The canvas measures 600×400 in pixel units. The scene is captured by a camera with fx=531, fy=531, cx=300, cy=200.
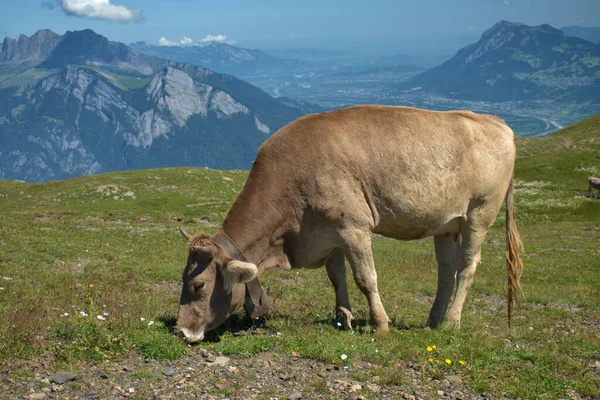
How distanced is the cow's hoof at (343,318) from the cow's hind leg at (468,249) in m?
1.92

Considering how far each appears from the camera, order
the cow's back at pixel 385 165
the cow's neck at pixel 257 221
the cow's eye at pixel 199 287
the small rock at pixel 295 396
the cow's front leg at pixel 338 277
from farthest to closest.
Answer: the cow's front leg at pixel 338 277
the cow's neck at pixel 257 221
the cow's back at pixel 385 165
the cow's eye at pixel 199 287
the small rock at pixel 295 396

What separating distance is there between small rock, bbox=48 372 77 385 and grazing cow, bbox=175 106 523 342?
195 centimetres

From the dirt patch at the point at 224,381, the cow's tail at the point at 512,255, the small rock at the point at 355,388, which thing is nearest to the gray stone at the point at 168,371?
the dirt patch at the point at 224,381

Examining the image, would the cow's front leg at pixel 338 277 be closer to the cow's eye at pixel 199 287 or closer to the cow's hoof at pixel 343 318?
the cow's hoof at pixel 343 318

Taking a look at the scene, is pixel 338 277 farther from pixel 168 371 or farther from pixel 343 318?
pixel 168 371

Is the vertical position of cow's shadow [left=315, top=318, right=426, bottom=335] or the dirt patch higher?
the dirt patch

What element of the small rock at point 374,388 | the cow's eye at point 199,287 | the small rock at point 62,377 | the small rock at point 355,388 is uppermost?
the cow's eye at point 199,287

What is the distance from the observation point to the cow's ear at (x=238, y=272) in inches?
325

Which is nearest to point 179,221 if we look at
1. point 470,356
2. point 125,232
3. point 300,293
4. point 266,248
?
point 125,232

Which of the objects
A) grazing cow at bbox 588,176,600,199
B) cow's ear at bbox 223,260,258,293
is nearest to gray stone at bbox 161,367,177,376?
cow's ear at bbox 223,260,258,293

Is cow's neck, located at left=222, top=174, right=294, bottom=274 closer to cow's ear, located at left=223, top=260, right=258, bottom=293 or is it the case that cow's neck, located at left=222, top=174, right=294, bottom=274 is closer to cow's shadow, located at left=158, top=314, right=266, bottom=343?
cow's ear, located at left=223, top=260, right=258, bottom=293

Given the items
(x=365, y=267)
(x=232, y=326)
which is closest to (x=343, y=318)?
(x=365, y=267)

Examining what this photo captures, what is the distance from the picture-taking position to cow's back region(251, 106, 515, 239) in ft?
28.6

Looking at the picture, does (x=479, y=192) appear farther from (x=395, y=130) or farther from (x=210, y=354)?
(x=210, y=354)
